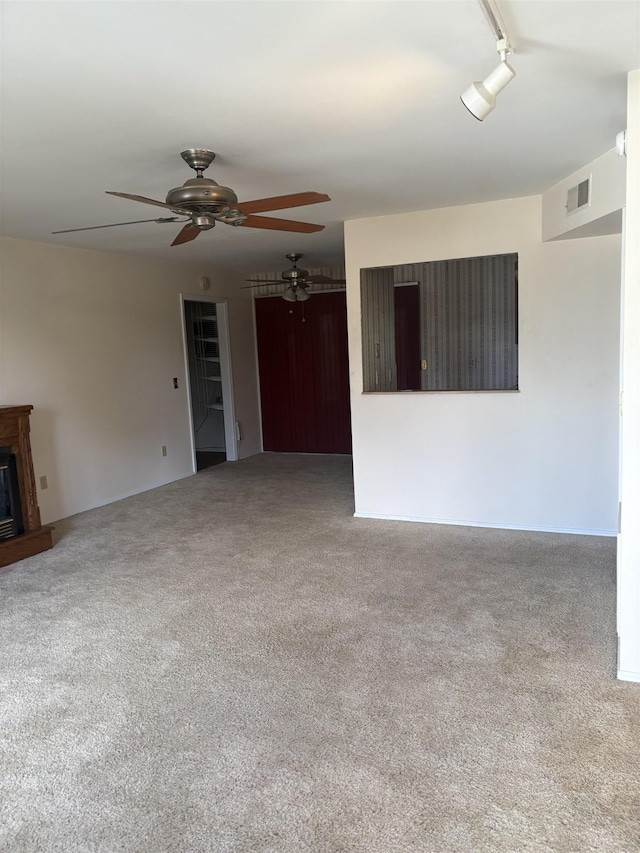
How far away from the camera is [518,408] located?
4.17 metres

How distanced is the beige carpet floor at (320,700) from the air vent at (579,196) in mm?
2146

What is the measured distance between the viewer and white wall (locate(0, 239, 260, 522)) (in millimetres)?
4641

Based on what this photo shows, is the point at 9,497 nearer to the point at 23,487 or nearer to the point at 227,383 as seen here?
the point at 23,487

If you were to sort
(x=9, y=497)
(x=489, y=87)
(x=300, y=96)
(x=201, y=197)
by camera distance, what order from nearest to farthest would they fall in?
1. (x=489, y=87)
2. (x=300, y=96)
3. (x=201, y=197)
4. (x=9, y=497)

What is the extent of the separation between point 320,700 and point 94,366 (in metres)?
3.98

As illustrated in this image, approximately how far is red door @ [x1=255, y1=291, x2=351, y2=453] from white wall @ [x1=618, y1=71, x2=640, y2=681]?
16.9ft

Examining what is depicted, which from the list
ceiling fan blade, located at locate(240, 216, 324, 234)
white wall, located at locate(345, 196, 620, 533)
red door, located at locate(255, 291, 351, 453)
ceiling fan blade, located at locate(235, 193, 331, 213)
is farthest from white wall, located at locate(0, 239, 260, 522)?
ceiling fan blade, located at locate(235, 193, 331, 213)

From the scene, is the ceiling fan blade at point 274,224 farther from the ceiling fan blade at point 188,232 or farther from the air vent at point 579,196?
the air vent at point 579,196

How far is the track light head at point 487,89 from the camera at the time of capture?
1790mm

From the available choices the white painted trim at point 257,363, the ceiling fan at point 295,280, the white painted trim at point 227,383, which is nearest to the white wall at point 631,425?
the ceiling fan at point 295,280

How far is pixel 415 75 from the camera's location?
2.09 metres

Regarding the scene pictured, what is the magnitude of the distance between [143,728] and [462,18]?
104 inches

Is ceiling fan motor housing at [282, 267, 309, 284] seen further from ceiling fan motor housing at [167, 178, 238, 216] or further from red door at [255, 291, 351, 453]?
ceiling fan motor housing at [167, 178, 238, 216]

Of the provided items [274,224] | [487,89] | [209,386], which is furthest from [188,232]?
[209,386]
